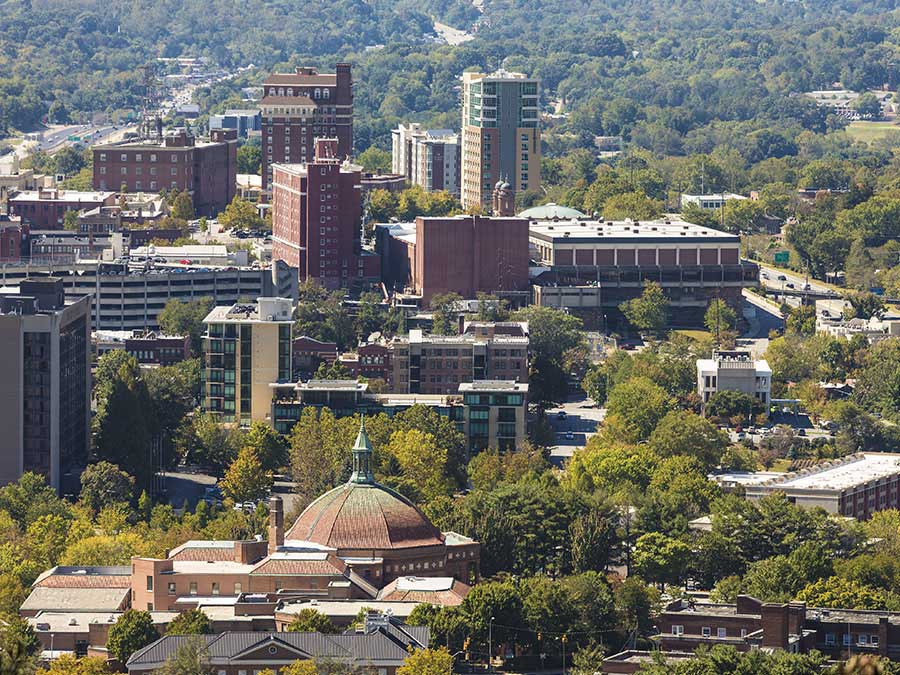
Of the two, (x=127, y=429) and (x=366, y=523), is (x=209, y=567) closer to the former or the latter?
(x=366, y=523)

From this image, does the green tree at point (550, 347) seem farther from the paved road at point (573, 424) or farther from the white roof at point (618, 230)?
the white roof at point (618, 230)

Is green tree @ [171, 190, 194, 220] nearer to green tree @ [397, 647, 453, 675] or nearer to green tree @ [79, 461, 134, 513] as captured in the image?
green tree @ [79, 461, 134, 513]

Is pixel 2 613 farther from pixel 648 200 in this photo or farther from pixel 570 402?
pixel 648 200

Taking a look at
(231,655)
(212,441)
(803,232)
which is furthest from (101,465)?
(803,232)

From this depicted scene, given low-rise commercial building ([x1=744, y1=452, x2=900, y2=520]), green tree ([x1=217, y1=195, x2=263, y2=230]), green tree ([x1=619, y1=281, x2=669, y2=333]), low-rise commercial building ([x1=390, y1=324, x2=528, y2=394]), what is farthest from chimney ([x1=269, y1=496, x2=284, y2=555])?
green tree ([x1=217, y1=195, x2=263, y2=230])

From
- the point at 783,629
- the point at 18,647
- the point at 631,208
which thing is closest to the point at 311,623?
the point at 783,629

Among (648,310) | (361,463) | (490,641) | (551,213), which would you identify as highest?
(551,213)

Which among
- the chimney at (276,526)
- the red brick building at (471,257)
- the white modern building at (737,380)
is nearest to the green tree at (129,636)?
the chimney at (276,526)
